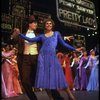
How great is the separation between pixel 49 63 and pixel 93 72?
0.72 metres

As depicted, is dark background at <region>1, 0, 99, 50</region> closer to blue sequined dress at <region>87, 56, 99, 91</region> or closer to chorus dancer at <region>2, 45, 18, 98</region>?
blue sequined dress at <region>87, 56, 99, 91</region>

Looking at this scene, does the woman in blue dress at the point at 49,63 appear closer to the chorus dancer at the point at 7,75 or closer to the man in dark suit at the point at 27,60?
the man in dark suit at the point at 27,60

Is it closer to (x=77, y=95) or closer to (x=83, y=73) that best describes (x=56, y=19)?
(x=83, y=73)

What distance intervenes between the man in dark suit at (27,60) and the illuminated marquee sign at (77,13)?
1.80ft

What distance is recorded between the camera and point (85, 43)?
4473 millimetres

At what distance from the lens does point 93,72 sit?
4531 millimetres

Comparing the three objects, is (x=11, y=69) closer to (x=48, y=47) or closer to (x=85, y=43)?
(x=48, y=47)

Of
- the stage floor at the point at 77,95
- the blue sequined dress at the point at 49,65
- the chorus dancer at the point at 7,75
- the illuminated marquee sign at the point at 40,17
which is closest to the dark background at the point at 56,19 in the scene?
the illuminated marquee sign at the point at 40,17

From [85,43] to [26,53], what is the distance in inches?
34.2

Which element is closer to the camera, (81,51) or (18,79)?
(18,79)

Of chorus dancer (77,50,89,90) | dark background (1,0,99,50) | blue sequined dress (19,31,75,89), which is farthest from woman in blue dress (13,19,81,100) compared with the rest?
chorus dancer (77,50,89,90)

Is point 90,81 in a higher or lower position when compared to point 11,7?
lower

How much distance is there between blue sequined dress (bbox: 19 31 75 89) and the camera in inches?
160

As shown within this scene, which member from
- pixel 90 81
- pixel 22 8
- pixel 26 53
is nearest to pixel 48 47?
pixel 26 53
